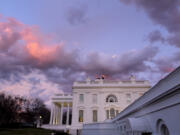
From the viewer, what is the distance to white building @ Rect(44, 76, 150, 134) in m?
35.5

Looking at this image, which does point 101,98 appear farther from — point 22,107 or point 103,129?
point 22,107

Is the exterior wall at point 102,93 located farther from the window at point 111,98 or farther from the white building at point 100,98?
the window at point 111,98

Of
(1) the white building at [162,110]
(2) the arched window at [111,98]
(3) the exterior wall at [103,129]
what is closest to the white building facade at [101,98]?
(2) the arched window at [111,98]

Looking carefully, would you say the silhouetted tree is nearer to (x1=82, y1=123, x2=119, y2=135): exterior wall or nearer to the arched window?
the arched window

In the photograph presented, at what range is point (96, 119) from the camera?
35.5 m

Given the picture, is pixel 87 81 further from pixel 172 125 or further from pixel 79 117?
pixel 172 125

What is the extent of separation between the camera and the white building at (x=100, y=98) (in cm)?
3553

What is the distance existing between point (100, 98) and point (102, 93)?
4.48 feet

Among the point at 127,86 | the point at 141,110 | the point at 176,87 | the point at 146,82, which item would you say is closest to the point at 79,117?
the point at 127,86

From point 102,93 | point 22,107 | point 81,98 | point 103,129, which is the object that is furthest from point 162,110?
point 22,107

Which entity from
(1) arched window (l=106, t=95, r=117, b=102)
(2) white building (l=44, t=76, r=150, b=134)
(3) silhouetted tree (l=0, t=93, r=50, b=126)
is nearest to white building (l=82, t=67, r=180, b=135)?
(2) white building (l=44, t=76, r=150, b=134)

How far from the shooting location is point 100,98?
36.9 metres

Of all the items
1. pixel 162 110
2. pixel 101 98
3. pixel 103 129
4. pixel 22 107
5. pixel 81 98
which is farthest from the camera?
pixel 22 107

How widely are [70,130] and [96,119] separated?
257 inches
